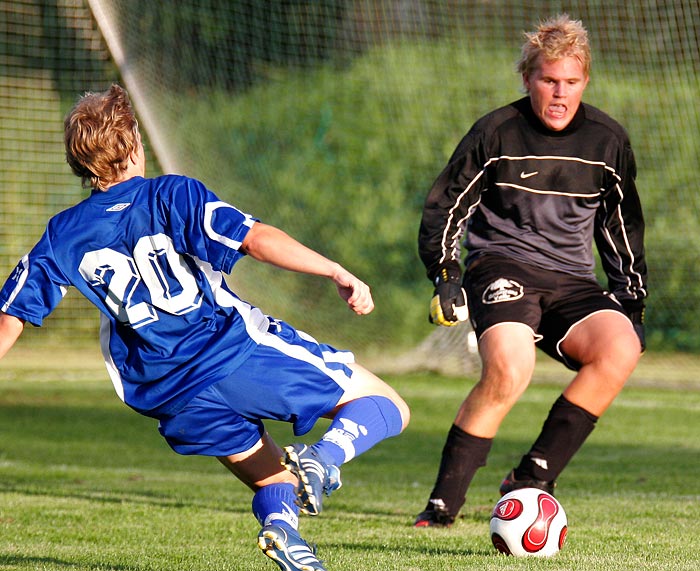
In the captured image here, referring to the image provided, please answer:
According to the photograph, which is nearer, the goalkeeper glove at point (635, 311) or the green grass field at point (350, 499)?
the green grass field at point (350, 499)

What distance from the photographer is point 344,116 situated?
55.3 ft

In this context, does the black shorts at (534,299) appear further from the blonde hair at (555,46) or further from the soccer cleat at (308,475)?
the soccer cleat at (308,475)

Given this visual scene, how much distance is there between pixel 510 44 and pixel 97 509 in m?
11.2

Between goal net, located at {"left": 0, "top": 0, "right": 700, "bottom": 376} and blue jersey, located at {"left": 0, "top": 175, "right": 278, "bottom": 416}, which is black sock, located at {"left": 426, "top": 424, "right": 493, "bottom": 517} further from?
goal net, located at {"left": 0, "top": 0, "right": 700, "bottom": 376}

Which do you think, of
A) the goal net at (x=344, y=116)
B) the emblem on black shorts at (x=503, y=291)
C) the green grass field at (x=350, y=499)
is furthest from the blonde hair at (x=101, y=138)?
the goal net at (x=344, y=116)

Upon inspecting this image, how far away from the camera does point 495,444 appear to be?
9.82 m

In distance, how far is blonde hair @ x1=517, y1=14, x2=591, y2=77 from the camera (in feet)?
16.8

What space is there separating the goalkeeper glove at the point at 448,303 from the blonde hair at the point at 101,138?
1.88 metres

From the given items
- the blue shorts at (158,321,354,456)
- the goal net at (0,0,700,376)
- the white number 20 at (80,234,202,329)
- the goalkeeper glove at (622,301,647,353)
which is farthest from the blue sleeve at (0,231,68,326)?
the goal net at (0,0,700,376)

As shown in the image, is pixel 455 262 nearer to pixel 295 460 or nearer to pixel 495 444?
pixel 295 460

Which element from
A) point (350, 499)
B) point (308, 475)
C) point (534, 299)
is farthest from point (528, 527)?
point (350, 499)

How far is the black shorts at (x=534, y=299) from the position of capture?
5.12m

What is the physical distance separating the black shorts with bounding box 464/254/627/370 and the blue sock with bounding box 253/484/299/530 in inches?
65.3

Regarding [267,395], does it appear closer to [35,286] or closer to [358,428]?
[358,428]
